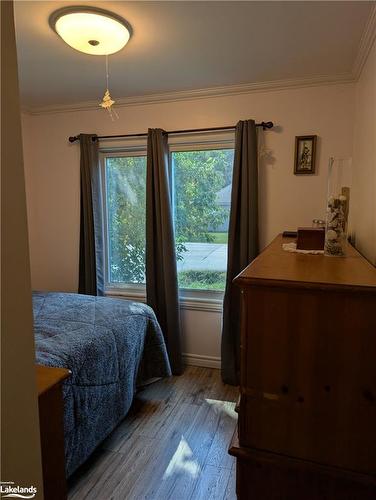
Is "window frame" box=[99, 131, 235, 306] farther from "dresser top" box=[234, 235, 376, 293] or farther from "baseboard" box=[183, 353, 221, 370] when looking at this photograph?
"dresser top" box=[234, 235, 376, 293]

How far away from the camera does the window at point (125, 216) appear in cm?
326

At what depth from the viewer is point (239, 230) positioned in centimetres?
284

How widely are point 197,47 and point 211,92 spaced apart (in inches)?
30.4

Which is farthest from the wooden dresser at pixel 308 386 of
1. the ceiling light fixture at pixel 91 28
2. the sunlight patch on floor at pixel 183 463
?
the ceiling light fixture at pixel 91 28

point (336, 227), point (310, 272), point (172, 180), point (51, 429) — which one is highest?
point (172, 180)

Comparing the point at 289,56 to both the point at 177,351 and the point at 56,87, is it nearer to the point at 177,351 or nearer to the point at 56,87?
the point at 56,87

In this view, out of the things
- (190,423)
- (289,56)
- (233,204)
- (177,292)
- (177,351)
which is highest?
(289,56)

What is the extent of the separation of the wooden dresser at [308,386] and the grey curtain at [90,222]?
2424mm

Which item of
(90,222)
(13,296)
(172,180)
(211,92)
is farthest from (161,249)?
(13,296)

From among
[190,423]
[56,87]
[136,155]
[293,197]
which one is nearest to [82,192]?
[136,155]

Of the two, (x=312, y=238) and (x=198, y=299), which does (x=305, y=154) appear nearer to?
(x=312, y=238)

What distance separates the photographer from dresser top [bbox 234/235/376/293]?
957 mm

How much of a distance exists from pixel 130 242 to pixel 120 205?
0.39 m

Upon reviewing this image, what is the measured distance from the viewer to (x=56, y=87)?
278 centimetres
